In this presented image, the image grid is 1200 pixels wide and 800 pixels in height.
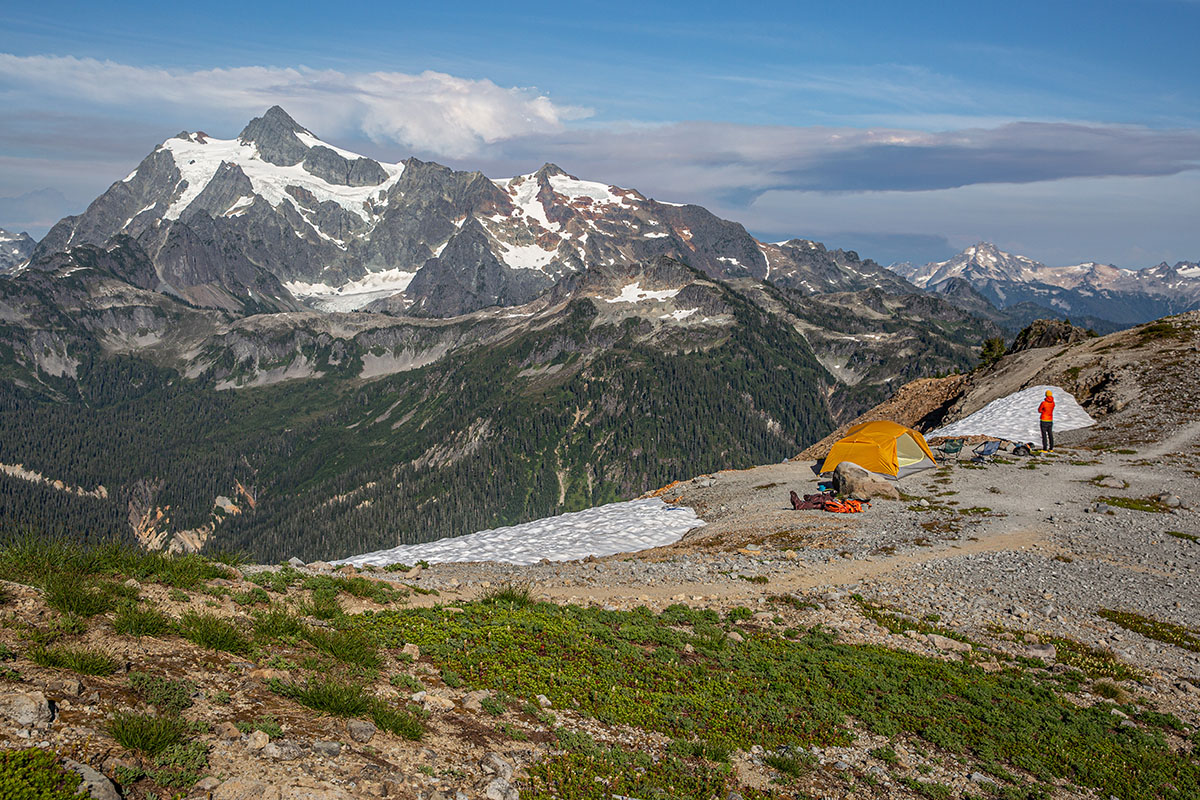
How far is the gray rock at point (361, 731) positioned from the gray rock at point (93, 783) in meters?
3.68

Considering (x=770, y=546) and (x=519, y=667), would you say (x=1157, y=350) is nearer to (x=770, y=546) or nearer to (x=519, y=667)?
(x=770, y=546)

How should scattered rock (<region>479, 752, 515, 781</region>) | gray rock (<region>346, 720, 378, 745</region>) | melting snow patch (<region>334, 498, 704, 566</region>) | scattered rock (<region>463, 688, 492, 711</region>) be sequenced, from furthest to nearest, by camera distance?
melting snow patch (<region>334, 498, 704, 566</region>), scattered rock (<region>463, 688, 492, 711</region>), gray rock (<region>346, 720, 378, 745</region>), scattered rock (<region>479, 752, 515, 781</region>)

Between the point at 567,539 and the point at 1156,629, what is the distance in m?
29.5

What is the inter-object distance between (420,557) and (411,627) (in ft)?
72.9

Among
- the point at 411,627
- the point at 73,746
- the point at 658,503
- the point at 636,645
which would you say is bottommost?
the point at 658,503

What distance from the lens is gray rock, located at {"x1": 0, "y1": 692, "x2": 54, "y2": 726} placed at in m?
8.85

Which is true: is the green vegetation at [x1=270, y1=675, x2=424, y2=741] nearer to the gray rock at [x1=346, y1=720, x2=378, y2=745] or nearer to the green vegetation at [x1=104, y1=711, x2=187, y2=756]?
the gray rock at [x1=346, y1=720, x2=378, y2=745]

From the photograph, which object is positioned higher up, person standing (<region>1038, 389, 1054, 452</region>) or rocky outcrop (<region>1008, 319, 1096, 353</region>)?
rocky outcrop (<region>1008, 319, 1096, 353</region>)

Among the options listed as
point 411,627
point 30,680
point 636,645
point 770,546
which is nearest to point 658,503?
point 770,546

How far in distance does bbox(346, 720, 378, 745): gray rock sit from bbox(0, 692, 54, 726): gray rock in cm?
431

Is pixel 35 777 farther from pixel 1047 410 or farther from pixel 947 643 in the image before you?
pixel 1047 410

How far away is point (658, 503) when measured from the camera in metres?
51.0

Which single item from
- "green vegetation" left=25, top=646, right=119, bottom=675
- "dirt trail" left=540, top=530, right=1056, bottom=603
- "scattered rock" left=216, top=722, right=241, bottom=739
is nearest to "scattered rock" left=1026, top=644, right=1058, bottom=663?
"dirt trail" left=540, top=530, right=1056, bottom=603

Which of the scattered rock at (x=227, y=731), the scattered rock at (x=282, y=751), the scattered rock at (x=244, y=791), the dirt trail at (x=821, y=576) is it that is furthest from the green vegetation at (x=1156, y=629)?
the scattered rock at (x=227, y=731)
